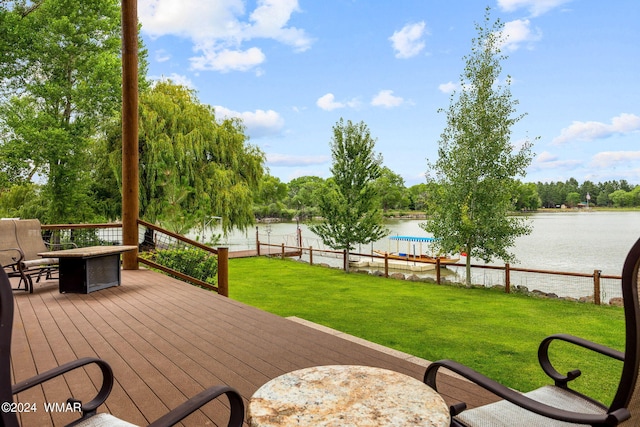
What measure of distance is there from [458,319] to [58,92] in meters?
14.2

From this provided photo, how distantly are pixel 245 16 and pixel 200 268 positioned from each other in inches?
1128

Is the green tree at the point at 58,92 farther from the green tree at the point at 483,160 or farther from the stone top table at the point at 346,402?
the stone top table at the point at 346,402

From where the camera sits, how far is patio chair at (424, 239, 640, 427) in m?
1.09

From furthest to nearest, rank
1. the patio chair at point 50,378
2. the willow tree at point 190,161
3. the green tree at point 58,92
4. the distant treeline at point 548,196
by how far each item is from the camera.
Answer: the distant treeline at point 548,196, the green tree at point 58,92, the willow tree at point 190,161, the patio chair at point 50,378

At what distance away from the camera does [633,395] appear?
1107 mm

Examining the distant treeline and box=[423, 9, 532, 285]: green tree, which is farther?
the distant treeline

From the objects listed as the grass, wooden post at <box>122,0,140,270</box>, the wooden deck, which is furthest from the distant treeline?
the wooden deck

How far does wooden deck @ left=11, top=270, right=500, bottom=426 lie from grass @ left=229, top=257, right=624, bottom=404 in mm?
2273

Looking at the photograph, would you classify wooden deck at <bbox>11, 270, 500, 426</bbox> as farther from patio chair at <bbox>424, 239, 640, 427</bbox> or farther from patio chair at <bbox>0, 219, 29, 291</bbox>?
patio chair at <bbox>424, 239, 640, 427</bbox>

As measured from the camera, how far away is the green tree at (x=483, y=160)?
38.2 ft

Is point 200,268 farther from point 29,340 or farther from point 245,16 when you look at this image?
point 245,16

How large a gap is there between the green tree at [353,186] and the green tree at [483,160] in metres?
3.09

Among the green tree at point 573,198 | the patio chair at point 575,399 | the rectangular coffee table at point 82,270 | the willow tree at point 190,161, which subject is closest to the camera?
the patio chair at point 575,399

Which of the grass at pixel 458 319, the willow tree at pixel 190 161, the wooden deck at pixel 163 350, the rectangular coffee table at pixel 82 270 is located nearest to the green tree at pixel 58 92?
the willow tree at pixel 190 161
